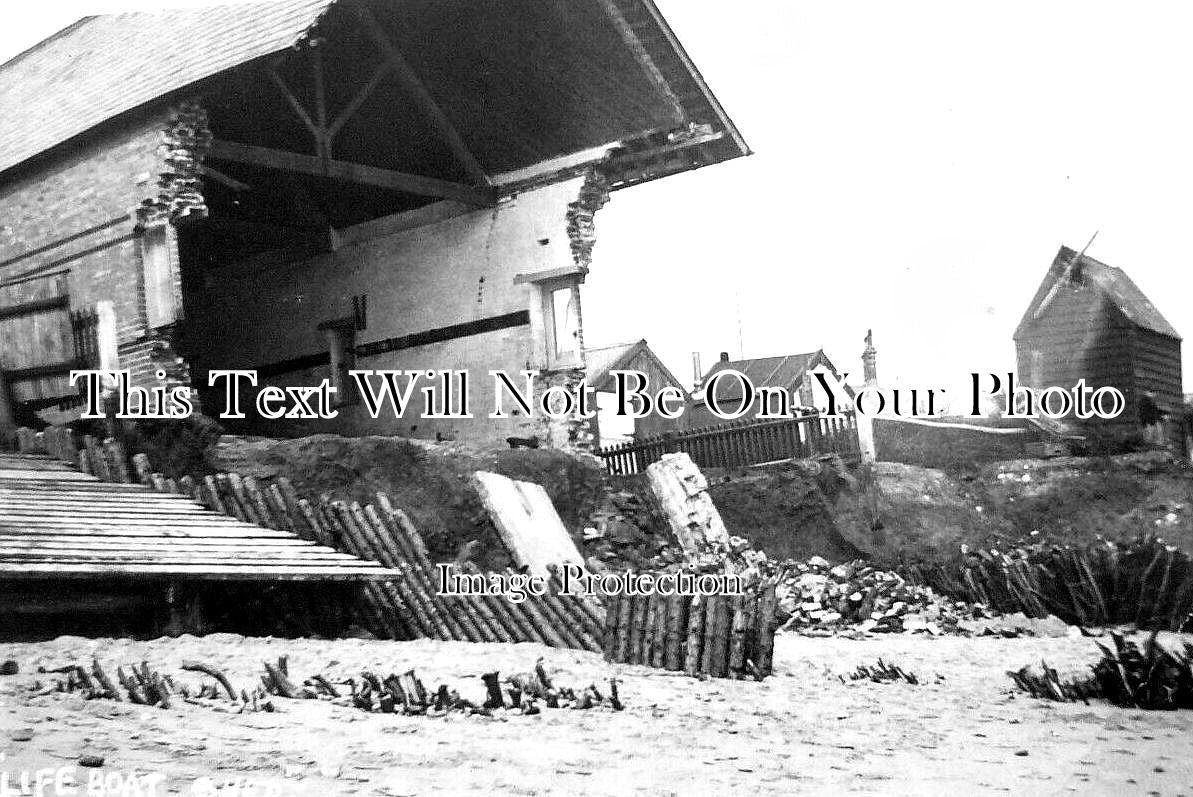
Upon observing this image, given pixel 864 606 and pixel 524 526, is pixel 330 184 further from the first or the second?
pixel 864 606

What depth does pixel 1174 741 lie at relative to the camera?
5223 mm

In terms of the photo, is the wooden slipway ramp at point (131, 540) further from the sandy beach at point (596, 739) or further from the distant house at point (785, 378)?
the distant house at point (785, 378)

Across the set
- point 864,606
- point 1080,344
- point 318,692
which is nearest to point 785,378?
point 1080,344

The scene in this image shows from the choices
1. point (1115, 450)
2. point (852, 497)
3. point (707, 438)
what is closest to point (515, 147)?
point (707, 438)

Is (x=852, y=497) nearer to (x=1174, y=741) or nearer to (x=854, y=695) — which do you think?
(x=854, y=695)

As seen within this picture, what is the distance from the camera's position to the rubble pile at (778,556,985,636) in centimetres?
975

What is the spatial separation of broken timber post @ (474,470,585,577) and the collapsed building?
106 inches

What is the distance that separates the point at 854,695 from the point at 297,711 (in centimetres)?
284

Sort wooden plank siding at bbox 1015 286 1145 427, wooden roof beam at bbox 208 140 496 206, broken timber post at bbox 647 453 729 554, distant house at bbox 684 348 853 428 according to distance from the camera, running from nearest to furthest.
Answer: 1. wooden plank siding at bbox 1015 286 1145 427
2. wooden roof beam at bbox 208 140 496 206
3. broken timber post at bbox 647 453 729 554
4. distant house at bbox 684 348 853 428

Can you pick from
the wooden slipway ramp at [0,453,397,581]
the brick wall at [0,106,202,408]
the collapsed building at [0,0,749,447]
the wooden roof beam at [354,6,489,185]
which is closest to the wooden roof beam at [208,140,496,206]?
the collapsed building at [0,0,749,447]

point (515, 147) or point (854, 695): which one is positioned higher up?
point (515, 147)

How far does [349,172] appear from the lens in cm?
1303

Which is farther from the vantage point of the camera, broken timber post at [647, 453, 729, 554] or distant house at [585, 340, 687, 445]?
distant house at [585, 340, 687, 445]

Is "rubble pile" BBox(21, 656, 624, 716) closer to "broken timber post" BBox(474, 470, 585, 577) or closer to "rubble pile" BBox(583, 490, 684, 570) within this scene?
"broken timber post" BBox(474, 470, 585, 577)
